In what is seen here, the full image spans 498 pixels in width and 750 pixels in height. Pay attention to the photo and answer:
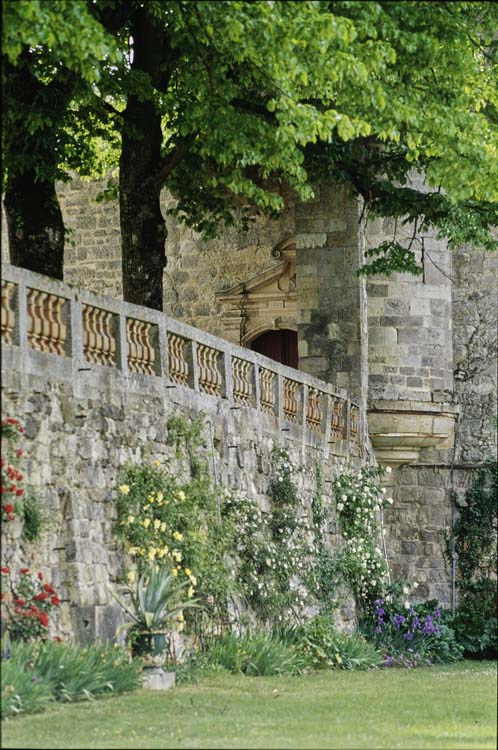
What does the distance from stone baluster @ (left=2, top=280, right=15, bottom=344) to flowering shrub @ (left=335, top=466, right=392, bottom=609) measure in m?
8.53

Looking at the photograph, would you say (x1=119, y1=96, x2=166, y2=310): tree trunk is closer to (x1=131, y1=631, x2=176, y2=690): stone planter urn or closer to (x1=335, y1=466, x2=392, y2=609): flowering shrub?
(x1=335, y1=466, x2=392, y2=609): flowering shrub

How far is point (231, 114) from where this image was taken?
1625 cm

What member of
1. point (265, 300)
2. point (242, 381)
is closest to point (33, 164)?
point (242, 381)

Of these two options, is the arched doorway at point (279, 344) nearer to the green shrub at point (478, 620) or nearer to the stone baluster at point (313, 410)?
the green shrub at point (478, 620)

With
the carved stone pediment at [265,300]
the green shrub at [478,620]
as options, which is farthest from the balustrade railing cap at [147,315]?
the carved stone pediment at [265,300]

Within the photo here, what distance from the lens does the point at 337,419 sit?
2119cm

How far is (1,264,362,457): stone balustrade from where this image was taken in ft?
42.0

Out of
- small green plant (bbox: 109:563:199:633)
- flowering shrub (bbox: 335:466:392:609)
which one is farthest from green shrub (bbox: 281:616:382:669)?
small green plant (bbox: 109:563:199:633)

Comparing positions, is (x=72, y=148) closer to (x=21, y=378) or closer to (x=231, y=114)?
(x=231, y=114)

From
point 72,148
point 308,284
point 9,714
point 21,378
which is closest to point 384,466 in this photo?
point 308,284

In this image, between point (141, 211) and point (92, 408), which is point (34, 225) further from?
point (92, 408)

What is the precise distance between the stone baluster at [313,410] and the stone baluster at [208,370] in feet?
10.0

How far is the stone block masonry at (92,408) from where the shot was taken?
12789 mm

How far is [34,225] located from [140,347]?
3.22m
